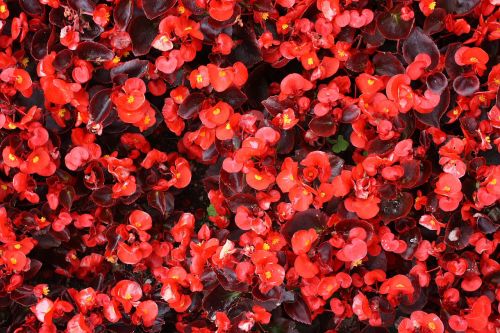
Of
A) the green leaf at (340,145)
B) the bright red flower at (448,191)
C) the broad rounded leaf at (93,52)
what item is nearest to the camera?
the bright red flower at (448,191)

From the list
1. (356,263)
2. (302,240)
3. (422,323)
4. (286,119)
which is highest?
(286,119)

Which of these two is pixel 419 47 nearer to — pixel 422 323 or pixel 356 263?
pixel 356 263

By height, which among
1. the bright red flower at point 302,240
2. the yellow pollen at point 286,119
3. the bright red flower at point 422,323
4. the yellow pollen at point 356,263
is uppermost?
the yellow pollen at point 286,119

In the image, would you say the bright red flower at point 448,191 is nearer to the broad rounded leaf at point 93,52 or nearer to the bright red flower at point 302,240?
the bright red flower at point 302,240

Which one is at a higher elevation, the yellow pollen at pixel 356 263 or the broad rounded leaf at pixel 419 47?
the broad rounded leaf at pixel 419 47

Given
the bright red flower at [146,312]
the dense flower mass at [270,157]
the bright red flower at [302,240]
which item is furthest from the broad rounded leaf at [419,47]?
the bright red flower at [146,312]

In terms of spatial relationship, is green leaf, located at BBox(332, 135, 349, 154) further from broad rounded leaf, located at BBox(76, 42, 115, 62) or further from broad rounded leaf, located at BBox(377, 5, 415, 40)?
broad rounded leaf, located at BBox(76, 42, 115, 62)

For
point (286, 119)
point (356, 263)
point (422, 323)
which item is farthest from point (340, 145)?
point (422, 323)

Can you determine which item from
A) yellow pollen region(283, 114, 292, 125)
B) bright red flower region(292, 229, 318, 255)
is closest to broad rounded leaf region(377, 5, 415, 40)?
yellow pollen region(283, 114, 292, 125)
